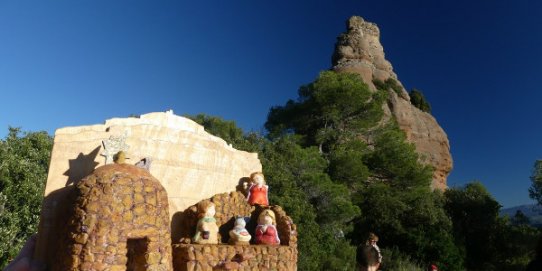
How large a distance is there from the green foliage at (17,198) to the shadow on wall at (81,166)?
7288 mm

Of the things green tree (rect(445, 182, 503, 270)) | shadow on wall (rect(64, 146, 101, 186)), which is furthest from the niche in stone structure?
green tree (rect(445, 182, 503, 270))

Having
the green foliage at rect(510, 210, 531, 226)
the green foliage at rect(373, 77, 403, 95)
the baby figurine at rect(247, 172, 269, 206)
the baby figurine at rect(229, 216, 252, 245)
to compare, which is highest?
the green foliage at rect(373, 77, 403, 95)

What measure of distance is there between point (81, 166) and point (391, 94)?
2659cm

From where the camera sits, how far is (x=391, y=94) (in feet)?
99.5

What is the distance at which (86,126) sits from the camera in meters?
6.92

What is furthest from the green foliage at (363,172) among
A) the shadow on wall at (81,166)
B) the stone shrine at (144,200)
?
the shadow on wall at (81,166)

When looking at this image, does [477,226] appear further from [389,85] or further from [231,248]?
[231,248]

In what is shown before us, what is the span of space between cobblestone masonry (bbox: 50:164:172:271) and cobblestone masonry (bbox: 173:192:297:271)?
59 centimetres

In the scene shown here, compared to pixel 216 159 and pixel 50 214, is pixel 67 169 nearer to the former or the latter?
pixel 50 214

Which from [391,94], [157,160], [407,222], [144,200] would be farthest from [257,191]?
[391,94]

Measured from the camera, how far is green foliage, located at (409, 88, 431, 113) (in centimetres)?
3578

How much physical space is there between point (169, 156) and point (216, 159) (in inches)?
39.5

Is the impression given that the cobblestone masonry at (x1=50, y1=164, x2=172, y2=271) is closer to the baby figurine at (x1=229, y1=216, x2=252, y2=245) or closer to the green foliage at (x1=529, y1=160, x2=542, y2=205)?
the baby figurine at (x1=229, y1=216, x2=252, y2=245)

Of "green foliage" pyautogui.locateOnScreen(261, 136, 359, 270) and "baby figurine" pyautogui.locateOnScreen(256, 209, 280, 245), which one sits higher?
"green foliage" pyautogui.locateOnScreen(261, 136, 359, 270)
